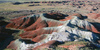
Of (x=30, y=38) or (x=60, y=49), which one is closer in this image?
(x=60, y=49)

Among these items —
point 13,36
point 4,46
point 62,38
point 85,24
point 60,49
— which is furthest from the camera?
point 85,24

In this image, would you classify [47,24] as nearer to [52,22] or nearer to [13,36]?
[52,22]

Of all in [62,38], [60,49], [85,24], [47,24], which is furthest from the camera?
[47,24]

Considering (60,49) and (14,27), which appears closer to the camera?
(60,49)

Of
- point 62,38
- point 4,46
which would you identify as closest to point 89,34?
point 62,38

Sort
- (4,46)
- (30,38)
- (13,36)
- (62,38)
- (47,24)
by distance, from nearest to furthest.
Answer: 1. (62,38)
2. (4,46)
3. (30,38)
4. (13,36)
5. (47,24)

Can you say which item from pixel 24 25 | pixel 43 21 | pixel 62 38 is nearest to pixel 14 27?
pixel 24 25

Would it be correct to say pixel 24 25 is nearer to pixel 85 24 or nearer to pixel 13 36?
pixel 13 36

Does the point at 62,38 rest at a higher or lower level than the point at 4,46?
higher

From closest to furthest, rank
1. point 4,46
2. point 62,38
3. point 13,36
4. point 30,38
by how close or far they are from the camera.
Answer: point 62,38, point 4,46, point 30,38, point 13,36
